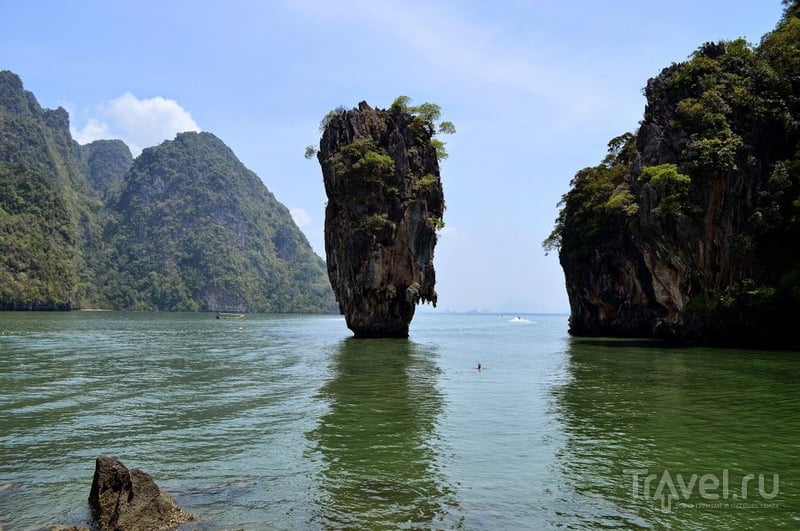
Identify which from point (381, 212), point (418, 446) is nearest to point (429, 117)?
point (381, 212)

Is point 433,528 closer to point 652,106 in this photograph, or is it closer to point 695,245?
point 695,245

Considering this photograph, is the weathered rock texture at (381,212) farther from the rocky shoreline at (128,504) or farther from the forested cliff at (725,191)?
the rocky shoreline at (128,504)

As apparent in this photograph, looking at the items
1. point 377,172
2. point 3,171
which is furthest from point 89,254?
point 377,172

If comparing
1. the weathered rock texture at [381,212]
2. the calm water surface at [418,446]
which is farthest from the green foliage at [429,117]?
the calm water surface at [418,446]

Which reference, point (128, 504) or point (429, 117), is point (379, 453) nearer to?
point (128, 504)

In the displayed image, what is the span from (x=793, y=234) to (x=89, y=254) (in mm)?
189093

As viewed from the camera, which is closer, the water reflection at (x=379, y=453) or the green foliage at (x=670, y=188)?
the water reflection at (x=379, y=453)

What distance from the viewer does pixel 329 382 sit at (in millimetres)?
23656

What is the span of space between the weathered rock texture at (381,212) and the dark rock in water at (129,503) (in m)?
39.5

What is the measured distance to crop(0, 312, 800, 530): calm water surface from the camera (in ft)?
30.0

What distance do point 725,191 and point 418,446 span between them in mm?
33199

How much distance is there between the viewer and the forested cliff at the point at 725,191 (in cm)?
3572

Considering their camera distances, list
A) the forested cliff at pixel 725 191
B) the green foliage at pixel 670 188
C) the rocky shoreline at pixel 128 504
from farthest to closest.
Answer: the green foliage at pixel 670 188
the forested cliff at pixel 725 191
the rocky shoreline at pixel 128 504

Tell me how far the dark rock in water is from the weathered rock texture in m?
39.5
